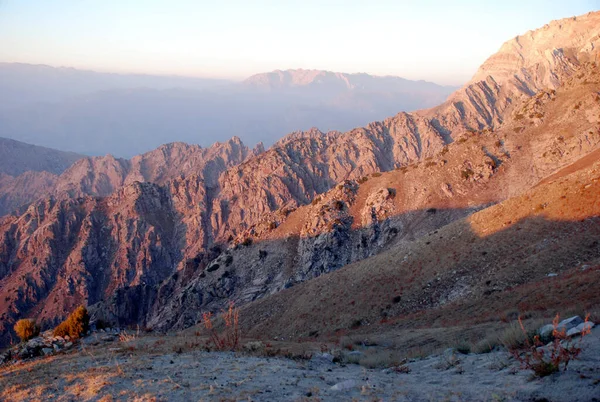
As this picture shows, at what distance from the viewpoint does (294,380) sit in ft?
35.4

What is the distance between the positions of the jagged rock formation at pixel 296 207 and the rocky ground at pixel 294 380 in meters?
44.0

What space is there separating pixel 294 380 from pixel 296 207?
67.7m

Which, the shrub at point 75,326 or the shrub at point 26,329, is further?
the shrub at point 26,329

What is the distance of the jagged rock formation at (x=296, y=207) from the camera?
5772 centimetres

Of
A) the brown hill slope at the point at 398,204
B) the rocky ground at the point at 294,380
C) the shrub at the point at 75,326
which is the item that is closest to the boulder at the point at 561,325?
the rocky ground at the point at 294,380

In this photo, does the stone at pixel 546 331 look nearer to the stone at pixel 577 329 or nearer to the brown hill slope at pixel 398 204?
the stone at pixel 577 329

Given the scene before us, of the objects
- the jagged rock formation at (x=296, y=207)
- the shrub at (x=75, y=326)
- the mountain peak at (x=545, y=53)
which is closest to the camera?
the shrub at (x=75, y=326)

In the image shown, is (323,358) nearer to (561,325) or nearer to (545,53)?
(561,325)

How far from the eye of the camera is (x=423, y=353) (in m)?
13.7

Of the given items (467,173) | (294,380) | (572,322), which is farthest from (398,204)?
(294,380)

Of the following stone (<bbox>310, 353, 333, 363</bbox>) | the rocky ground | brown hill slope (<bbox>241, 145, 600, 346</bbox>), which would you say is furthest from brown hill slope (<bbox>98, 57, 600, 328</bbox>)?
the rocky ground

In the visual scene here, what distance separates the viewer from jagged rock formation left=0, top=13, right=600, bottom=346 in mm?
→ 57719

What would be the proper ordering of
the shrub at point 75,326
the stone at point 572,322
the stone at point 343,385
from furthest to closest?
the shrub at point 75,326
the stone at point 572,322
the stone at point 343,385

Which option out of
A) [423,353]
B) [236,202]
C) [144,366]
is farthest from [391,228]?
[236,202]
